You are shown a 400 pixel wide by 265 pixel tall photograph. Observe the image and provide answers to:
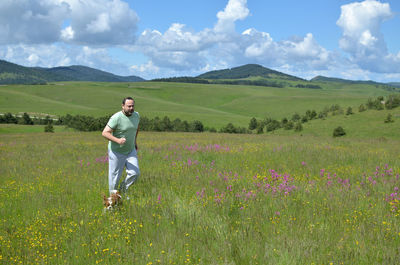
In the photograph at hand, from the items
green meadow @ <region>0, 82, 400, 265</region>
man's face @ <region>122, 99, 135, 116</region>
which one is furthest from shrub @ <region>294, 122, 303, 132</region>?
man's face @ <region>122, 99, 135, 116</region>

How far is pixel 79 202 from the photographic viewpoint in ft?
20.0

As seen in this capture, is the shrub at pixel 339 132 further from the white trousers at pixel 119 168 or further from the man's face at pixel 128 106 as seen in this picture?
the man's face at pixel 128 106

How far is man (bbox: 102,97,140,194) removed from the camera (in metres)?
5.80

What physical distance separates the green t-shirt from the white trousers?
0.41ft

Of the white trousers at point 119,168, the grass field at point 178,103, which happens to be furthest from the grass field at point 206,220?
the grass field at point 178,103

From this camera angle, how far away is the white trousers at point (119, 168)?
5.98m

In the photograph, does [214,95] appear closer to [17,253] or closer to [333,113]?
[333,113]

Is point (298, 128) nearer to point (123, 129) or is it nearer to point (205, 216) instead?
point (123, 129)

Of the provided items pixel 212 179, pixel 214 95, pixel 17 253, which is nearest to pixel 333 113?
pixel 212 179

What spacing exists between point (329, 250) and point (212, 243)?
1543 millimetres

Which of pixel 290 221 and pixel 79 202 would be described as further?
pixel 79 202

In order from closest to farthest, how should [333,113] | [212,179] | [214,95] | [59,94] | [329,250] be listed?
[329,250]
[212,179]
[333,113]
[59,94]
[214,95]

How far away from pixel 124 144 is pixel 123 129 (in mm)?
327

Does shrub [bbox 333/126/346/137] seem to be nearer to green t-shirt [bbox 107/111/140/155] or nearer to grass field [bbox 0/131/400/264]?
grass field [bbox 0/131/400/264]
